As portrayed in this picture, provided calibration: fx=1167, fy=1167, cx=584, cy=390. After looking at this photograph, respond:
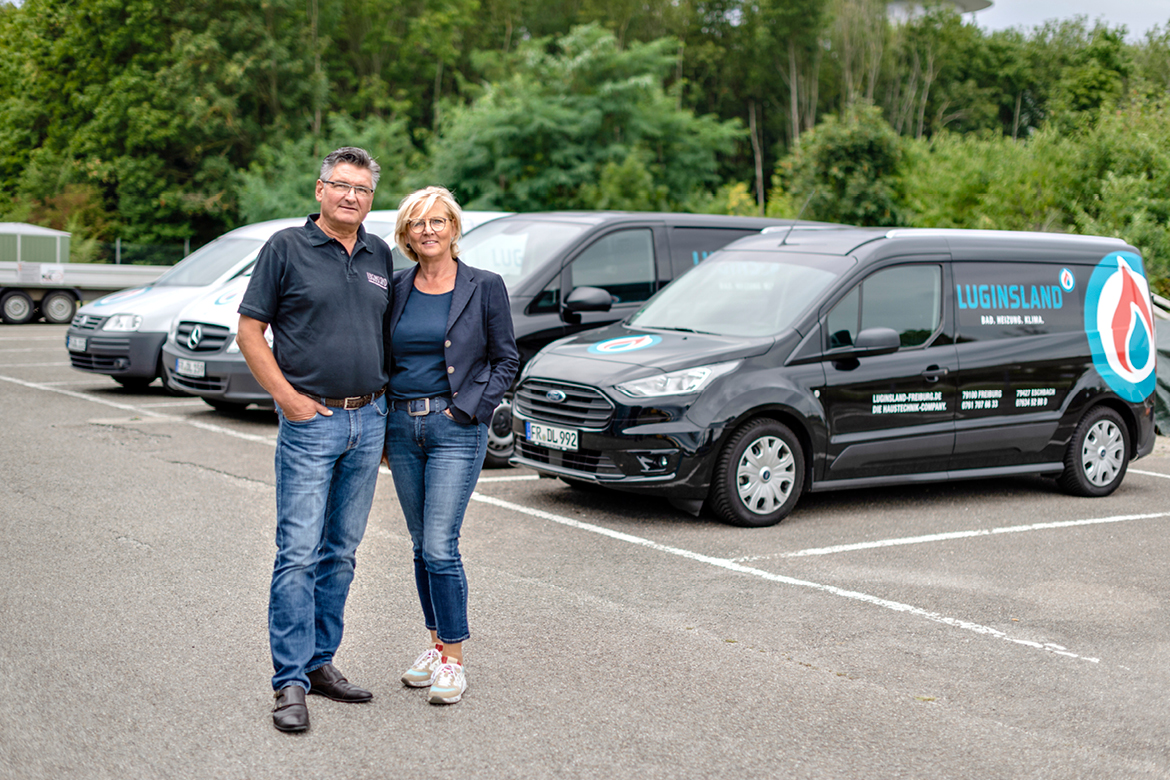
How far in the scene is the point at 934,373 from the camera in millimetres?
7988

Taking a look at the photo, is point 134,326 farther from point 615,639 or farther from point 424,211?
point 424,211

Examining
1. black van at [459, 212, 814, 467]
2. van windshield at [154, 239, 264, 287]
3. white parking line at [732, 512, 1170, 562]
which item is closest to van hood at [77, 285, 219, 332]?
van windshield at [154, 239, 264, 287]

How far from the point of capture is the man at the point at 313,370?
12.8ft

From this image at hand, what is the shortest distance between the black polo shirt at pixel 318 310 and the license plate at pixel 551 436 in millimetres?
3362

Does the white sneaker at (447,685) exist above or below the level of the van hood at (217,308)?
below

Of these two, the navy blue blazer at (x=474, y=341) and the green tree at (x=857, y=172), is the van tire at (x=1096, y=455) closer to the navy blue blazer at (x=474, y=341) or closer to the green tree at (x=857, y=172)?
the navy blue blazer at (x=474, y=341)

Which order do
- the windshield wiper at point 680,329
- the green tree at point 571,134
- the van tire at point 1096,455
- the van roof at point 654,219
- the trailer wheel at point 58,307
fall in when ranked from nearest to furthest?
1. the windshield wiper at point 680,329
2. the van tire at point 1096,455
3. the van roof at point 654,219
4. the trailer wheel at point 58,307
5. the green tree at point 571,134

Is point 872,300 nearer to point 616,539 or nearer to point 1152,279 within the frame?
point 616,539

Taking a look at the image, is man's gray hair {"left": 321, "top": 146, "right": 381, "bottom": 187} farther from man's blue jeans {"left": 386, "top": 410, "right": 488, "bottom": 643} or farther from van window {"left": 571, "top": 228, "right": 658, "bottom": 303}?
van window {"left": 571, "top": 228, "right": 658, "bottom": 303}

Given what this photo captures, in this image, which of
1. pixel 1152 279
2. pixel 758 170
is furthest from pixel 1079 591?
pixel 758 170

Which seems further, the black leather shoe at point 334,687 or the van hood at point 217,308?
the van hood at point 217,308

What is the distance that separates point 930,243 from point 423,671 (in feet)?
17.4

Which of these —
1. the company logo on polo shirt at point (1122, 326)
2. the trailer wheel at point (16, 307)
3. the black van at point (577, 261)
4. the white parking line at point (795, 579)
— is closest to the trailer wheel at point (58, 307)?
the trailer wheel at point (16, 307)

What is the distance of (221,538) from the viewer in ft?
21.6
